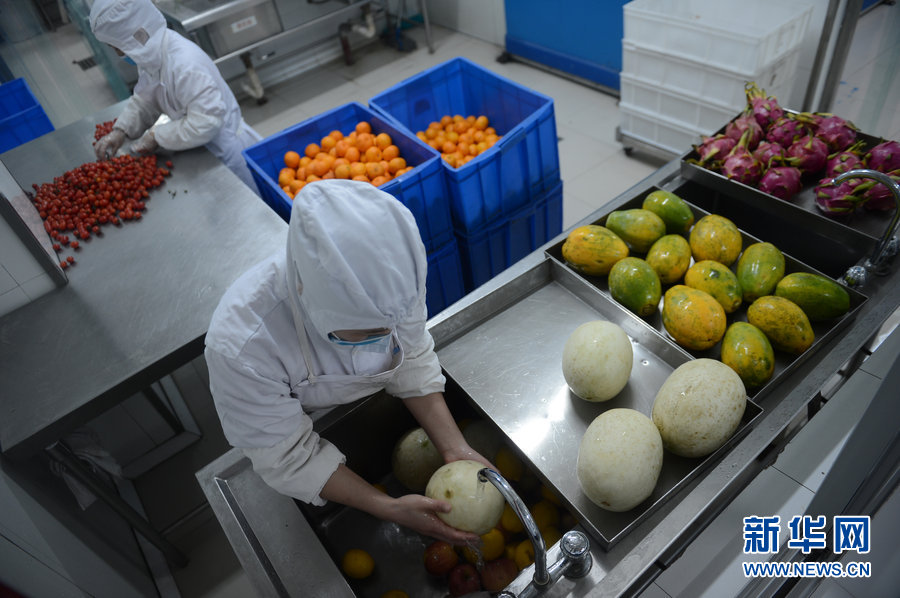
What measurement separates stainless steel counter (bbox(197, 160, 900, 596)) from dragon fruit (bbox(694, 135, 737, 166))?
2.18 ft

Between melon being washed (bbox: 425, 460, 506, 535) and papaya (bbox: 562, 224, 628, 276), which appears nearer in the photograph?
melon being washed (bbox: 425, 460, 506, 535)

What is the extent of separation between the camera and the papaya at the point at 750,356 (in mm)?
1392

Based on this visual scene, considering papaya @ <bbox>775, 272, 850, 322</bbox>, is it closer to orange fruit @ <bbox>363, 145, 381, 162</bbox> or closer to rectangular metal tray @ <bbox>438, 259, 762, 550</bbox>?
rectangular metal tray @ <bbox>438, 259, 762, 550</bbox>

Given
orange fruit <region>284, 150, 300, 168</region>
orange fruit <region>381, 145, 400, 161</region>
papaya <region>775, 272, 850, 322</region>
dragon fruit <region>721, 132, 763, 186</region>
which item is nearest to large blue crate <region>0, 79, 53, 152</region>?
orange fruit <region>284, 150, 300, 168</region>

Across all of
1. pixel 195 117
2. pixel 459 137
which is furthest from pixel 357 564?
pixel 195 117

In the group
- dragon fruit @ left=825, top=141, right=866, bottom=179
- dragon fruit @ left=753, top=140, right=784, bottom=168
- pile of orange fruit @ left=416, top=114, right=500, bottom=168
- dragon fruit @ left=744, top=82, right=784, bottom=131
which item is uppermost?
dragon fruit @ left=744, top=82, right=784, bottom=131

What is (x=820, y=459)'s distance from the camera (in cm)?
188

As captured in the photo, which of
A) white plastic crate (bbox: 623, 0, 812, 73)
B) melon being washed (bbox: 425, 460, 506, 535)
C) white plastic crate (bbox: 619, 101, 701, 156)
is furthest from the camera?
white plastic crate (bbox: 619, 101, 701, 156)

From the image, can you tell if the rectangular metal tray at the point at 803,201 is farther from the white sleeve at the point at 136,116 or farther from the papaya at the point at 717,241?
the white sleeve at the point at 136,116

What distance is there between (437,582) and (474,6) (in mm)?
5523

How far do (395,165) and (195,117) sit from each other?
1.04 meters

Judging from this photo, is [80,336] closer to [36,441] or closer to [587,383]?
[36,441]

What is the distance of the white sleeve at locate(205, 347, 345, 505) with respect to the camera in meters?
1.20

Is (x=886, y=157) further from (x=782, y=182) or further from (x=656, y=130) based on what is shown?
(x=656, y=130)
